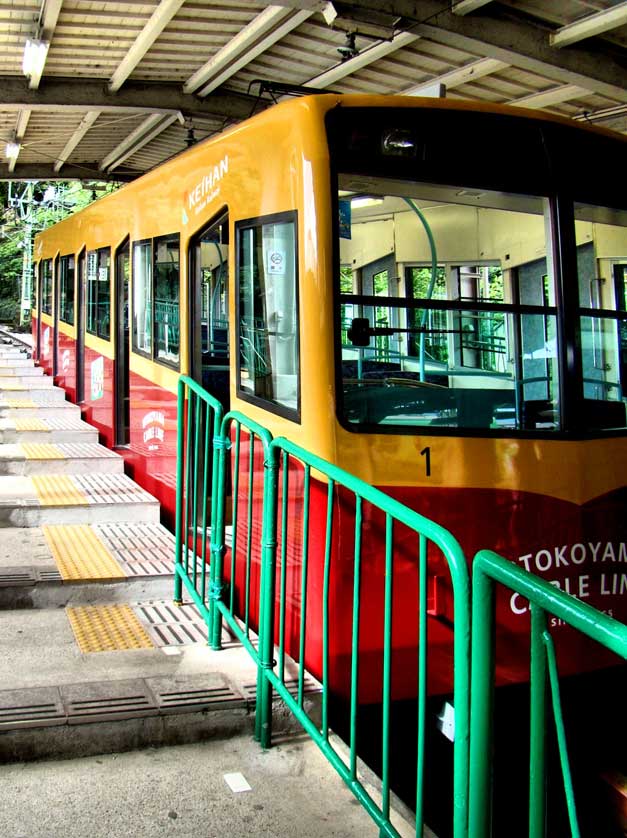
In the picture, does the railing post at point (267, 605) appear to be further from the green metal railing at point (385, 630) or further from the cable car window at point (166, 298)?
the cable car window at point (166, 298)

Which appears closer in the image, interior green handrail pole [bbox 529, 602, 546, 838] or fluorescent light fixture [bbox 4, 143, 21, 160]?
interior green handrail pole [bbox 529, 602, 546, 838]

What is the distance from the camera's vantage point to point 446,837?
3621mm

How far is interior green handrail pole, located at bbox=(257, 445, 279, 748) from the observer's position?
3.23 m

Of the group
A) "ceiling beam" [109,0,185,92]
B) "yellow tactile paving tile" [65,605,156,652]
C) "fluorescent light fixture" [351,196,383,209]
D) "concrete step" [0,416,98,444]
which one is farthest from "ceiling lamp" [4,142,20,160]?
"fluorescent light fixture" [351,196,383,209]

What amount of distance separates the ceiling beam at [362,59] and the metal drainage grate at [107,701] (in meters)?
5.26

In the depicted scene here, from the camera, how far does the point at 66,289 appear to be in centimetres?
1041

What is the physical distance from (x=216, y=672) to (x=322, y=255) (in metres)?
1.75

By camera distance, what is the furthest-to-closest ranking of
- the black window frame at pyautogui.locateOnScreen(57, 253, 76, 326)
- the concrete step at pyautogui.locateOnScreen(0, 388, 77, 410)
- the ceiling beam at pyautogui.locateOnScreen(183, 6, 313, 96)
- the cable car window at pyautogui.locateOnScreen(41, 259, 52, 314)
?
the cable car window at pyautogui.locateOnScreen(41, 259, 52, 314), the concrete step at pyautogui.locateOnScreen(0, 388, 77, 410), the black window frame at pyautogui.locateOnScreen(57, 253, 76, 326), the ceiling beam at pyautogui.locateOnScreen(183, 6, 313, 96)

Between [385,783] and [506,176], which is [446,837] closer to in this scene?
[385,783]

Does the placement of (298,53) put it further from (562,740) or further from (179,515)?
(562,740)

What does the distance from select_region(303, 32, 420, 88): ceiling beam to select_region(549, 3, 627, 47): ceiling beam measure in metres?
1.07

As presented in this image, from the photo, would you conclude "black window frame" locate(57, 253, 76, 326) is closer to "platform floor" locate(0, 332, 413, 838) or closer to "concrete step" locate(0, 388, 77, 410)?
"concrete step" locate(0, 388, 77, 410)

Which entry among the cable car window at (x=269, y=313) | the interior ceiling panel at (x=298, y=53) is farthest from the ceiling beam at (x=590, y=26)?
the cable car window at (x=269, y=313)

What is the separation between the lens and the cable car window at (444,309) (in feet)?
11.9
